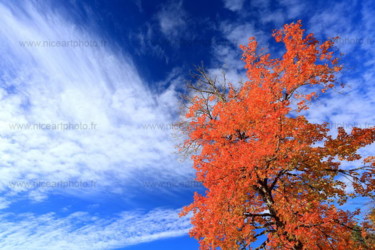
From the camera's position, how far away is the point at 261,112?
13734 mm

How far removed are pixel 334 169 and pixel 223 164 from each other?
6.77 metres

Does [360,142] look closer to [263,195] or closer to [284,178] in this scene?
[284,178]

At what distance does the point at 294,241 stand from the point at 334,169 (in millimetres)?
5175

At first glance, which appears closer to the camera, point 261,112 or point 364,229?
point 364,229

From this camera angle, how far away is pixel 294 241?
11.8m

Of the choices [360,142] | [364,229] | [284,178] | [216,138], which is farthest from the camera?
[216,138]

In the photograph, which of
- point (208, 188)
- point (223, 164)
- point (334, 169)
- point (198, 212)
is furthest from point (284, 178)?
point (198, 212)

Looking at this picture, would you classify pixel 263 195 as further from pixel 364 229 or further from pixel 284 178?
pixel 364 229


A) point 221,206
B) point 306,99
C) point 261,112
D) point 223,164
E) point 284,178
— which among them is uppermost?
point 306,99

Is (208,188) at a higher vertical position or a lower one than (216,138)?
lower

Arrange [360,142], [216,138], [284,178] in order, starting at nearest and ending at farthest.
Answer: [360,142] → [284,178] → [216,138]

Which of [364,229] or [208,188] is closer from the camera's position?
[364,229]

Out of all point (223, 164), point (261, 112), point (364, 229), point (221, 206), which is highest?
point (261, 112)

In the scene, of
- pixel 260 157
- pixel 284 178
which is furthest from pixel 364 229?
pixel 260 157
